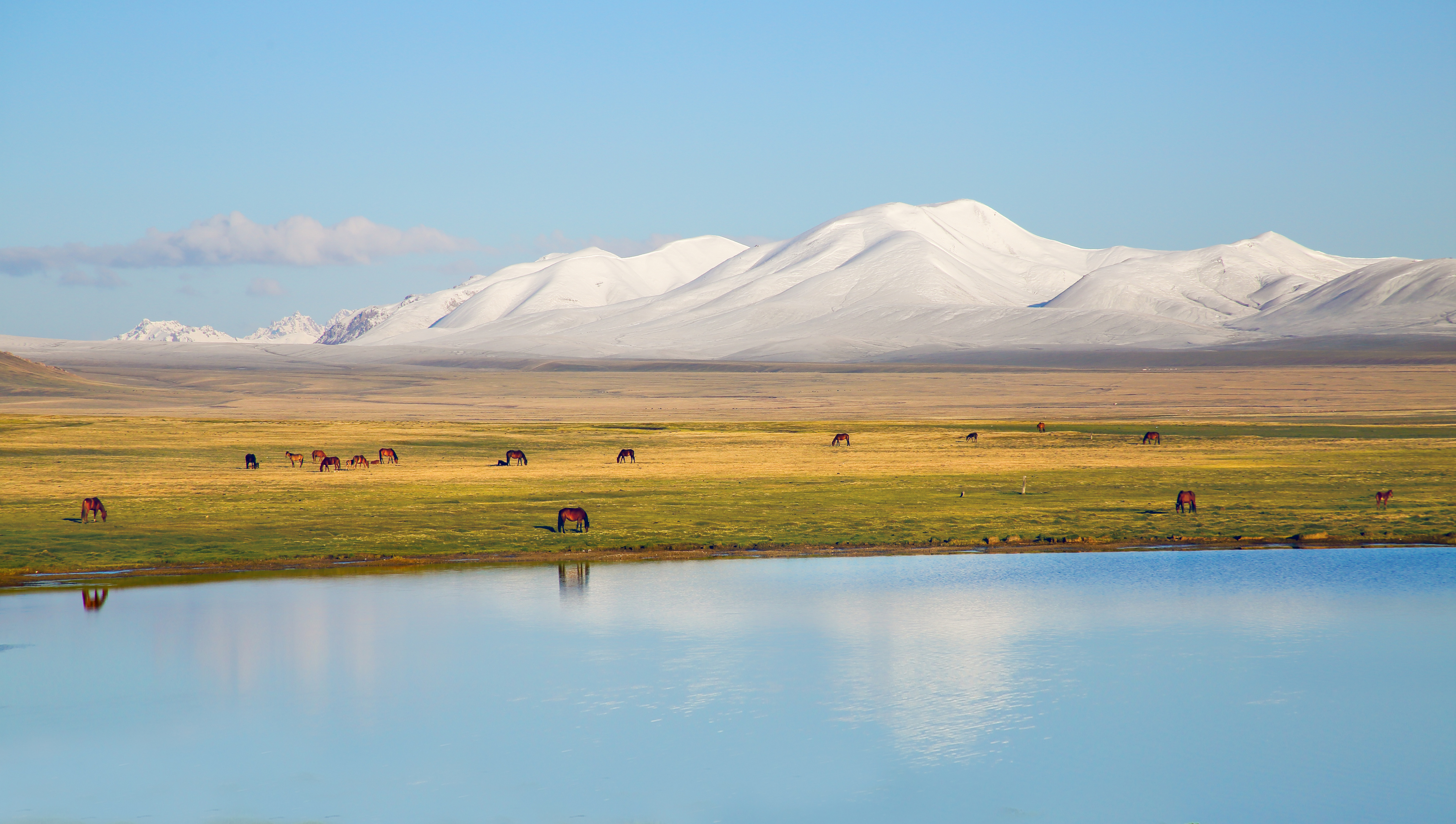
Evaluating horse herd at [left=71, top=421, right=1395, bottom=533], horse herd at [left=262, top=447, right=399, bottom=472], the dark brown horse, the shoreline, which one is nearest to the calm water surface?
the shoreline

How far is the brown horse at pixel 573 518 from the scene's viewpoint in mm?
30297

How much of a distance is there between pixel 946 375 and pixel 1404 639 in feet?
475

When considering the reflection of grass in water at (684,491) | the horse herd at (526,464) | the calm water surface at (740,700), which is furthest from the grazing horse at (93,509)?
the calm water surface at (740,700)

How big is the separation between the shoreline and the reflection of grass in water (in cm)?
52

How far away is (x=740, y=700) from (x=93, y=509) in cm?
2187

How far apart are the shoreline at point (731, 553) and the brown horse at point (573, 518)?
1801mm

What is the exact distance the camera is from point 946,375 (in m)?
163

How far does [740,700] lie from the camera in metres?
16.3

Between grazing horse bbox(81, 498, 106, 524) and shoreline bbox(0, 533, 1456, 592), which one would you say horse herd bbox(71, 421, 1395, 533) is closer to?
grazing horse bbox(81, 498, 106, 524)

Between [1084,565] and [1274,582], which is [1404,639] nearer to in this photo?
[1274,582]

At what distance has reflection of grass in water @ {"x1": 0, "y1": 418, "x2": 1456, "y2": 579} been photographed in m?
29.7

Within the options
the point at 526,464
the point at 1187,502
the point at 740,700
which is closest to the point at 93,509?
the point at 526,464

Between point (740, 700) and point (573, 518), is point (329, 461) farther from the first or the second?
point (740, 700)

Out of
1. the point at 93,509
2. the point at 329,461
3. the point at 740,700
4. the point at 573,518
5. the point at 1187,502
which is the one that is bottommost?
the point at 740,700
